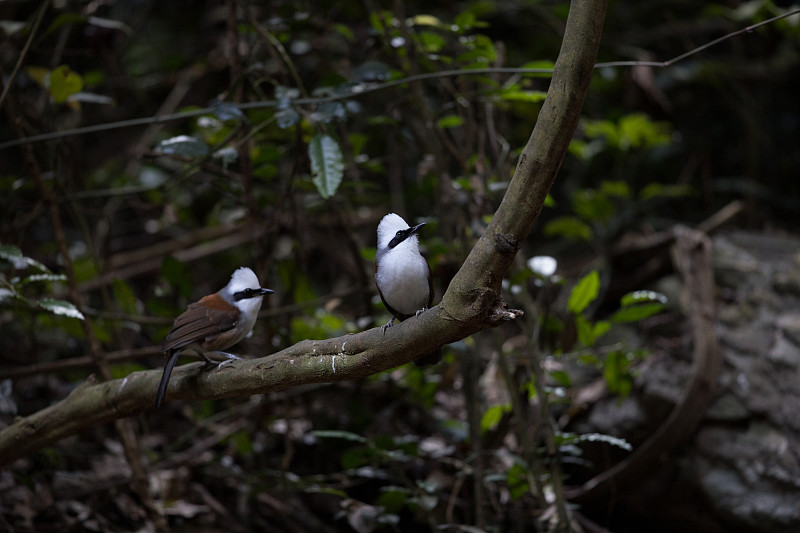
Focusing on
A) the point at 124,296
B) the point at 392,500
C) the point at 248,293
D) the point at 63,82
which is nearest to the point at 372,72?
the point at 248,293

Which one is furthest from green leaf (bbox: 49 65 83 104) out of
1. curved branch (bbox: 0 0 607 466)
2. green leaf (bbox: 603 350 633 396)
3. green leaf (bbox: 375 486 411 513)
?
green leaf (bbox: 603 350 633 396)

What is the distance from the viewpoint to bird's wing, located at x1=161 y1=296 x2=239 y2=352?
250 cm

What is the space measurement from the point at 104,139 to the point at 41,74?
125 inches

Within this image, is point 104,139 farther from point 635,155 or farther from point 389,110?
point 635,155

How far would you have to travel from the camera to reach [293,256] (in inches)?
173

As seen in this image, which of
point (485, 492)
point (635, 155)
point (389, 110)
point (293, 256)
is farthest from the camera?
point (635, 155)

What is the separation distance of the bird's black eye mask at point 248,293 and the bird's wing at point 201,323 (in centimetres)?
5

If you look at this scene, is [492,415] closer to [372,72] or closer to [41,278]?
[372,72]

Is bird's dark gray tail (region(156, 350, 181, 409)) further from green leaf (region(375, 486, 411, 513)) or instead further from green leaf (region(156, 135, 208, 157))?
green leaf (region(375, 486, 411, 513))

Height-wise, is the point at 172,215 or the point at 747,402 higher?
the point at 172,215

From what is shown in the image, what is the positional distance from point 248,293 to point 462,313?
3.86 feet

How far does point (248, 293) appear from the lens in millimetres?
A: 2662

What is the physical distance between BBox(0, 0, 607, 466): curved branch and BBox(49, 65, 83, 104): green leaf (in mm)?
1551

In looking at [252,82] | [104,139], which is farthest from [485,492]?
[104,139]
